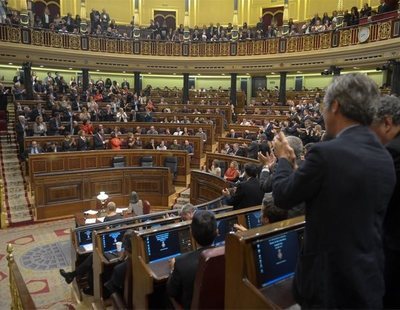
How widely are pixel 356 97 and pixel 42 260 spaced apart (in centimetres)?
595

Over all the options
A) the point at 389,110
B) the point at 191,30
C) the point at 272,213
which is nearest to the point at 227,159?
the point at 272,213

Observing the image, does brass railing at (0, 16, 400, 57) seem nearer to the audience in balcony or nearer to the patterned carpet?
the audience in balcony

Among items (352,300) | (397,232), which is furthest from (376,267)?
(397,232)

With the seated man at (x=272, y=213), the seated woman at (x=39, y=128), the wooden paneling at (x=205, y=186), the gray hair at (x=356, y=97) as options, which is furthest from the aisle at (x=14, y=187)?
the gray hair at (x=356, y=97)

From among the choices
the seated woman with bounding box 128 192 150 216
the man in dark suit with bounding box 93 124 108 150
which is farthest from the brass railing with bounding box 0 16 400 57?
the seated woman with bounding box 128 192 150 216

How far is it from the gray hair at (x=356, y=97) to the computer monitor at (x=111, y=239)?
304 cm

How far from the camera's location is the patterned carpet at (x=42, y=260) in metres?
4.77

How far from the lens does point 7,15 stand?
15.2 metres

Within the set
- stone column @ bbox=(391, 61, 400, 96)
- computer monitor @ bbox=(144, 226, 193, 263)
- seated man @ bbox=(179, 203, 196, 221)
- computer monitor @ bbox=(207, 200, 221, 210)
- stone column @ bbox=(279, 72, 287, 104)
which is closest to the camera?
computer monitor @ bbox=(144, 226, 193, 263)

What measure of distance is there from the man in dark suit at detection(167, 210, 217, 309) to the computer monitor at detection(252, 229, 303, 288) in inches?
19.2

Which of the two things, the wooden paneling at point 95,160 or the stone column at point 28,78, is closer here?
the wooden paneling at point 95,160

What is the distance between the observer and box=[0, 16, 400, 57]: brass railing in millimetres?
13030

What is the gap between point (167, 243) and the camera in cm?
304

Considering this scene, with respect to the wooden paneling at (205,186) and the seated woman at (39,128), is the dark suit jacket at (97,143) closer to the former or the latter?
the seated woman at (39,128)
